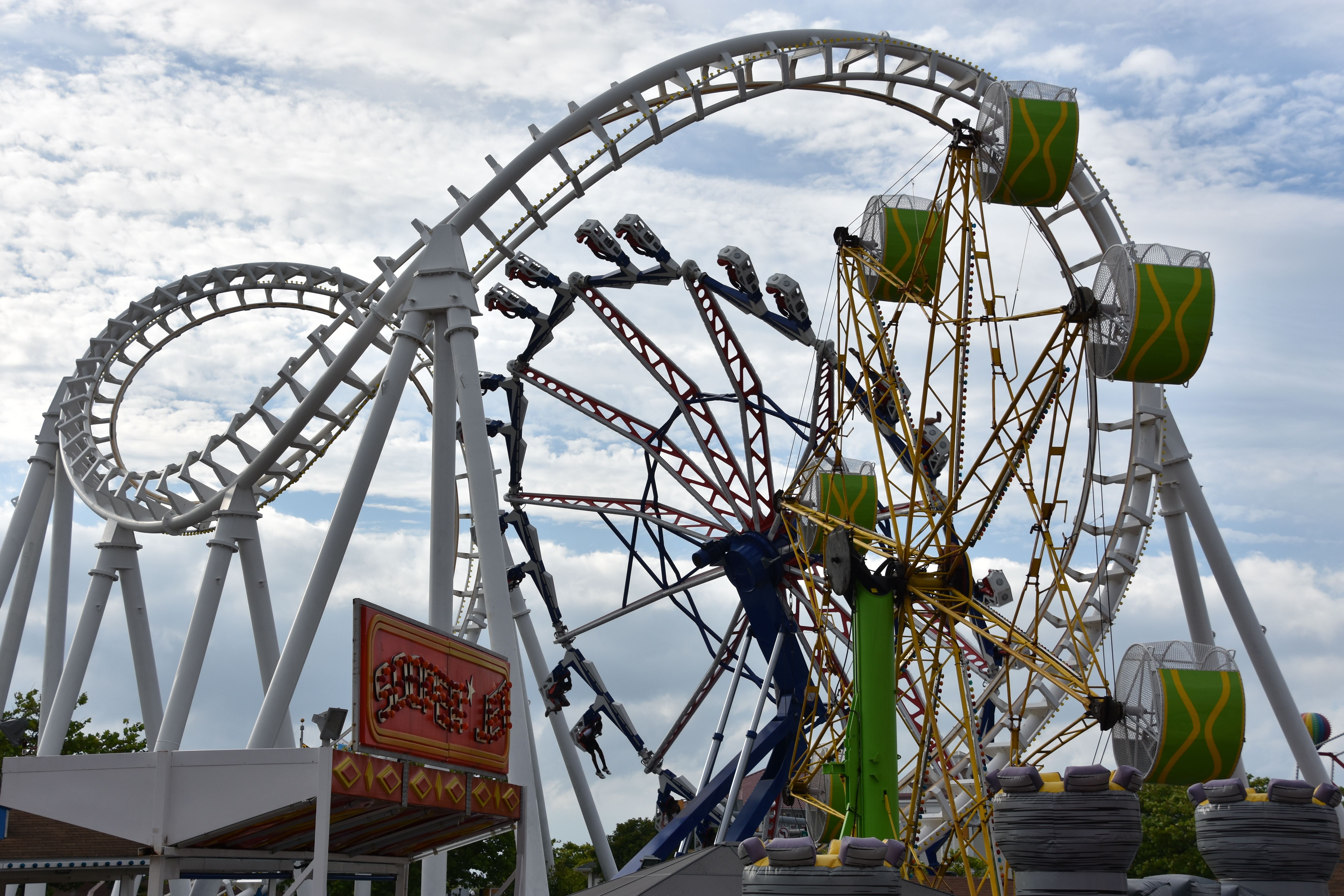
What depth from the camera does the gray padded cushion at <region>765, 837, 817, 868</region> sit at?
955 cm

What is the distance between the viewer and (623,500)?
81.0 ft

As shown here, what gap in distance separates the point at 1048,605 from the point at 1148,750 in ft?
10.6

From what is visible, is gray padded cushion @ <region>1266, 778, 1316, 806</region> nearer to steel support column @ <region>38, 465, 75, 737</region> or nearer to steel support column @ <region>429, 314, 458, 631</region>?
steel support column @ <region>429, 314, 458, 631</region>

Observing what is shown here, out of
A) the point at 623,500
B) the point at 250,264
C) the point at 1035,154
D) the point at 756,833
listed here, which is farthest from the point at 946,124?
the point at 250,264

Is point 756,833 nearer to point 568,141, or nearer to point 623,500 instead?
point 623,500

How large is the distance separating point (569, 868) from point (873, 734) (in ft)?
166

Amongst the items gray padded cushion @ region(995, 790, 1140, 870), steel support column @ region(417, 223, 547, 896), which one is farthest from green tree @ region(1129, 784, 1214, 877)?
gray padded cushion @ region(995, 790, 1140, 870)

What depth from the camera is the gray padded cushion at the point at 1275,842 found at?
440 inches

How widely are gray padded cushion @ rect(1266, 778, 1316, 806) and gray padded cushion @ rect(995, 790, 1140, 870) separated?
Answer: 53.7 inches

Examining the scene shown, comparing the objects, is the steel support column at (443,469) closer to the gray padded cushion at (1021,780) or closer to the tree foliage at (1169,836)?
the gray padded cushion at (1021,780)

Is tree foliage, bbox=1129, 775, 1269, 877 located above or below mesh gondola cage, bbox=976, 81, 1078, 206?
below

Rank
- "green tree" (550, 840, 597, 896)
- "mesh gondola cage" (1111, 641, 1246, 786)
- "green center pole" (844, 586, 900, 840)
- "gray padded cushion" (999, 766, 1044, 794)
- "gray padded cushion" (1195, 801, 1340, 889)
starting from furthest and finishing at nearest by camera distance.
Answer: "green tree" (550, 840, 597, 896)
"green center pole" (844, 586, 900, 840)
"mesh gondola cage" (1111, 641, 1246, 786)
"gray padded cushion" (1195, 801, 1340, 889)
"gray padded cushion" (999, 766, 1044, 794)

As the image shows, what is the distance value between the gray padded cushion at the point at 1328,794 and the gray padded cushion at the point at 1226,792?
1.82ft

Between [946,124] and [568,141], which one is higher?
[946,124]
